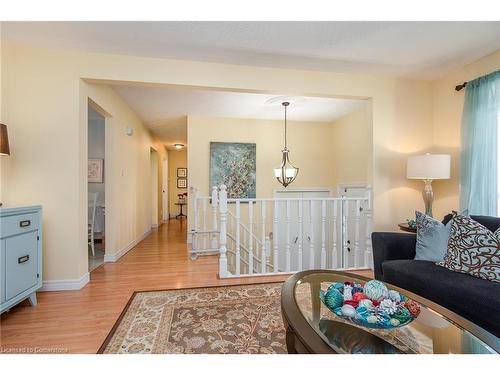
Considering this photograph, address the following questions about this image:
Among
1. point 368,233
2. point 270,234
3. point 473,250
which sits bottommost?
point 270,234

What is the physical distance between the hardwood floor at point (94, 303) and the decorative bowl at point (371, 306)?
1.46 meters

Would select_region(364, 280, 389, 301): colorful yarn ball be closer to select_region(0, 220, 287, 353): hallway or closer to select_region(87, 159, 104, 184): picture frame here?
select_region(0, 220, 287, 353): hallway

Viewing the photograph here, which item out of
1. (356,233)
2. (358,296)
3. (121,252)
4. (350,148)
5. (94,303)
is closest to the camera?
(358,296)

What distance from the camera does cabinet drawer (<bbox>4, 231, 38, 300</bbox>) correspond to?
1787 mm

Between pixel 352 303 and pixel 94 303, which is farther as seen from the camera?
pixel 94 303

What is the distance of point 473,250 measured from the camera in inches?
64.9

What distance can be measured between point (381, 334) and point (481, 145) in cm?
235

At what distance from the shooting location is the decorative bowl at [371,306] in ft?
3.29

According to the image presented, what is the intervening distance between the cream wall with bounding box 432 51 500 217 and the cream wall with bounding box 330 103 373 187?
894mm

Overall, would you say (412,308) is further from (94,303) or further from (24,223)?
(24,223)

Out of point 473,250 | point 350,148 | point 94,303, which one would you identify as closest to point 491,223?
point 473,250

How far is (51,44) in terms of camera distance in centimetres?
225

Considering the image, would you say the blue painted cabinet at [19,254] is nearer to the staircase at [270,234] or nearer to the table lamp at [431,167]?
the staircase at [270,234]

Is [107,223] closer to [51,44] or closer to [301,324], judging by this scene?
[51,44]
